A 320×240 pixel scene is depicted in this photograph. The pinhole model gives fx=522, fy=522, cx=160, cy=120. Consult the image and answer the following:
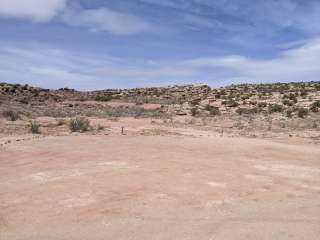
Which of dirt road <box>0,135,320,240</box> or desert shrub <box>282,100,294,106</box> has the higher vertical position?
desert shrub <box>282,100,294,106</box>

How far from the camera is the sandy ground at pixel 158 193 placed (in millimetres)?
7832

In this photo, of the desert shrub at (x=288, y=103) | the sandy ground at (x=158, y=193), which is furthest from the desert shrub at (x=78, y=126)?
the desert shrub at (x=288, y=103)

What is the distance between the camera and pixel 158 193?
9.91 metres

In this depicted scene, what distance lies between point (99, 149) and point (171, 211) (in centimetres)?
709

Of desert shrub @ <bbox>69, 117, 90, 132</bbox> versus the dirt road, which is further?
desert shrub @ <bbox>69, 117, 90, 132</bbox>

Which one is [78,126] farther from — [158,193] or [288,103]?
[288,103]

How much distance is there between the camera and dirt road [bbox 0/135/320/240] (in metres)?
7.83

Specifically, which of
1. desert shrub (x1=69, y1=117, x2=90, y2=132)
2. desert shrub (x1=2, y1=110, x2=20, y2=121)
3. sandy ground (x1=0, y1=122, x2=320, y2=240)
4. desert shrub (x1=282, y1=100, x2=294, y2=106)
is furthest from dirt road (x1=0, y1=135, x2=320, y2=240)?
desert shrub (x1=282, y1=100, x2=294, y2=106)

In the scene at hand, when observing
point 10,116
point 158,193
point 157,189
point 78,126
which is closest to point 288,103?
point 10,116

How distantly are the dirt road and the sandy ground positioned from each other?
17 mm

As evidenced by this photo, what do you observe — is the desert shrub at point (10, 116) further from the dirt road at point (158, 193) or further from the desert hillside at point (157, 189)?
the dirt road at point (158, 193)

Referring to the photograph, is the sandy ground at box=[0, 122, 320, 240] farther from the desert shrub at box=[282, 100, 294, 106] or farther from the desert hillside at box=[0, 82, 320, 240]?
the desert shrub at box=[282, 100, 294, 106]

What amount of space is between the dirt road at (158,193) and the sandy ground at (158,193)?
0.02 metres

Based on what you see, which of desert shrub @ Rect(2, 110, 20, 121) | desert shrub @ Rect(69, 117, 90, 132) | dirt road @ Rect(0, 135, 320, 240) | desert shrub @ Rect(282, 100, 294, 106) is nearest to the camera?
dirt road @ Rect(0, 135, 320, 240)
